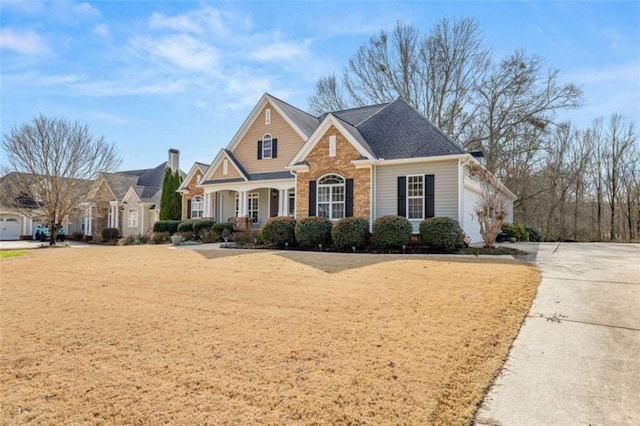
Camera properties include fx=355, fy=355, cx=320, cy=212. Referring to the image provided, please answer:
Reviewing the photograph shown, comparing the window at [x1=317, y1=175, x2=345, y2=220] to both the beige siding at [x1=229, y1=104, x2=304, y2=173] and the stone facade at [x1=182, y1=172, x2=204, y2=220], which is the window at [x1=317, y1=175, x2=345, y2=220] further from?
the stone facade at [x1=182, y1=172, x2=204, y2=220]

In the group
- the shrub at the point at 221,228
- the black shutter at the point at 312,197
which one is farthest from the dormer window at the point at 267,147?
the black shutter at the point at 312,197

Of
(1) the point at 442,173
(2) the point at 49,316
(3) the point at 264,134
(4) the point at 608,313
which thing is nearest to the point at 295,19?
(1) the point at 442,173

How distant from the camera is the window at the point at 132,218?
31406 millimetres

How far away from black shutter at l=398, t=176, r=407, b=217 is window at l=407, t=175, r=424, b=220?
0.47 ft

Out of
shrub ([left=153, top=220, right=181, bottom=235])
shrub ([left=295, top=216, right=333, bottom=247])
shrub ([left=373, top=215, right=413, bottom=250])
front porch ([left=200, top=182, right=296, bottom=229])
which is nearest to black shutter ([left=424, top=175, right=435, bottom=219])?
shrub ([left=373, top=215, right=413, bottom=250])

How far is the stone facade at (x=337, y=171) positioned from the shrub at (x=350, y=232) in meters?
1.03

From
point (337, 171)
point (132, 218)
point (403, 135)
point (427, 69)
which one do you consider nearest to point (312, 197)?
point (337, 171)

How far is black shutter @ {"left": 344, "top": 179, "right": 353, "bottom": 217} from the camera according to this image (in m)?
15.4

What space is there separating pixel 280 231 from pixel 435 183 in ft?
22.3

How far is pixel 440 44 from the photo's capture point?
27.3 m

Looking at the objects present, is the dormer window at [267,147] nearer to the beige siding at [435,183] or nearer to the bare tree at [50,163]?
the beige siding at [435,183]

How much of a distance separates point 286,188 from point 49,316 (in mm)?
14969

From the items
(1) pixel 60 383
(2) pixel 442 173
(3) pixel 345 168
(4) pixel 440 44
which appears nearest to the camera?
(1) pixel 60 383

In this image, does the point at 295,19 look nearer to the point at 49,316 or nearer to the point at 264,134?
the point at 49,316
